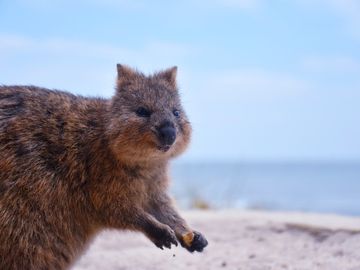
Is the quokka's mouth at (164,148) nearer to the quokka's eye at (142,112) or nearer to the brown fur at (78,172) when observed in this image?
the brown fur at (78,172)

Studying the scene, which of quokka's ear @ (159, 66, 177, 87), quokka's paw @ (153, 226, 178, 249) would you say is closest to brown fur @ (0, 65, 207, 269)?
quokka's paw @ (153, 226, 178, 249)

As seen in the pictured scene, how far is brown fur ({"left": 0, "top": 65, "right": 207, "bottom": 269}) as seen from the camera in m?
5.99

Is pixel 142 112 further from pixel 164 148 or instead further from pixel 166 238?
pixel 166 238

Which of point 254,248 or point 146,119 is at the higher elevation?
point 146,119

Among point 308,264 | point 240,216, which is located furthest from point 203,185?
point 308,264

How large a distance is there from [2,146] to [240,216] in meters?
4.65

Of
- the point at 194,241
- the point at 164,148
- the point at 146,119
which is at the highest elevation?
the point at 146,119

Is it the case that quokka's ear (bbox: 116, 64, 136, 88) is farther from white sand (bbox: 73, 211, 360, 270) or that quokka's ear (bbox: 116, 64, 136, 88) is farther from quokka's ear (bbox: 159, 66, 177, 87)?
white sand (bbox: 73, 211, 360, 270)

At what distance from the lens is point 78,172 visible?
6367mm

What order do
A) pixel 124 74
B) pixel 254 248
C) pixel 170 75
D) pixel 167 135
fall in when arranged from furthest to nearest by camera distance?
1. pixel 254 248
2. pixel 170 75
3. pixel 124 74
4. pixel 167 135

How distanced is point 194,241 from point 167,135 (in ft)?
3.19

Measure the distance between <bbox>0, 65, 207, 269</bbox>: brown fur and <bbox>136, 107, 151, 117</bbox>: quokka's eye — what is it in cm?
3

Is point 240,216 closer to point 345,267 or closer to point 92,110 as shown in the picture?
point 345,267

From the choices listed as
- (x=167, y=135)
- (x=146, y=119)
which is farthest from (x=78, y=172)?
(x=167, y=135)
